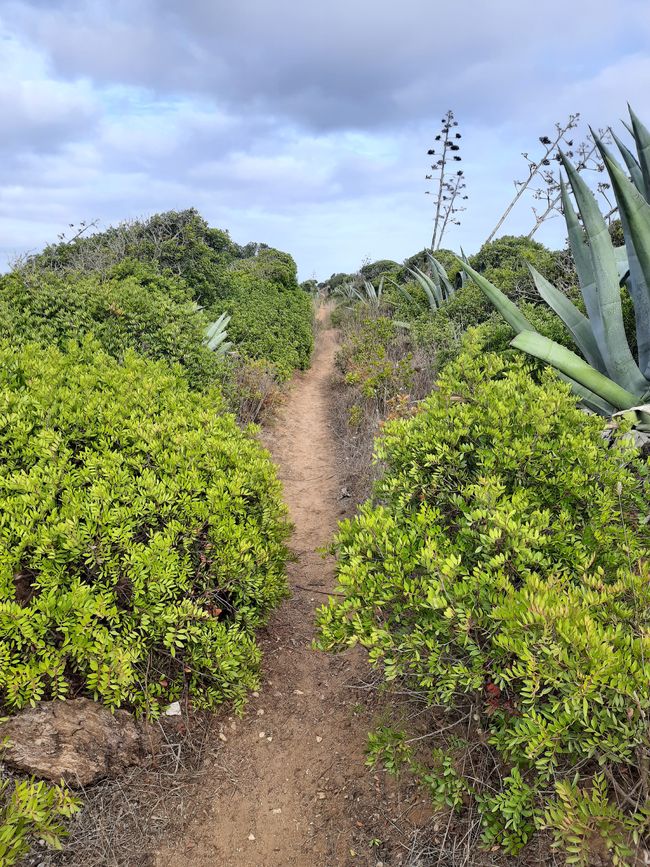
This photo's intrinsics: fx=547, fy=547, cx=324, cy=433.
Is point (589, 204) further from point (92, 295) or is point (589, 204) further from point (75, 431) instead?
point (92, 295)

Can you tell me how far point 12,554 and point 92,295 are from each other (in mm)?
4637

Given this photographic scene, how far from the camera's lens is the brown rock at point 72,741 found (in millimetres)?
2357

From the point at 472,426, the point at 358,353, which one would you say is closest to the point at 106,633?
the point at 472,426

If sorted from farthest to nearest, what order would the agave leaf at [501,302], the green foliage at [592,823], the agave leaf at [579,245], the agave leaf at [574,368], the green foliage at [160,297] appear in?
the green foliage at [160,297]
the agave leaf at [501,302]
the agave leaf at [579,245]
the agave leaf at [574,368]
the green foliage at [592,823]

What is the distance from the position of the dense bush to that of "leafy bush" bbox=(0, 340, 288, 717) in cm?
79

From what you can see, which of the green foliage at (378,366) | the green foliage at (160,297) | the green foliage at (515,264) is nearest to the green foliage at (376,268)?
the green foliage at (160,297)

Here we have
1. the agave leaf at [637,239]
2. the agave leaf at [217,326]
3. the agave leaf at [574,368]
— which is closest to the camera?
the agave leaf at [637,239]

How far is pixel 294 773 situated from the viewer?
2.88 m

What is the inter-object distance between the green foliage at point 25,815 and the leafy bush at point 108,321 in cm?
439

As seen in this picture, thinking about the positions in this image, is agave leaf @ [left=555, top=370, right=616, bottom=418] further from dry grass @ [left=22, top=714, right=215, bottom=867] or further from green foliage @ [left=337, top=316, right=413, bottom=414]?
dry grass @ [left=22, top=714, right=215, bottom=867]

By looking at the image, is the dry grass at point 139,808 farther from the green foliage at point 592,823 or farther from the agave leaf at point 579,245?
the agave leaf at point 579,245

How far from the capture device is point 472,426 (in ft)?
10.2

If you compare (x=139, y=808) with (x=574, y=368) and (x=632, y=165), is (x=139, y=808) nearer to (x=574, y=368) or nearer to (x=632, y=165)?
(x=574, y=368)

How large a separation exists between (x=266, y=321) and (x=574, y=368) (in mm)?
9400
